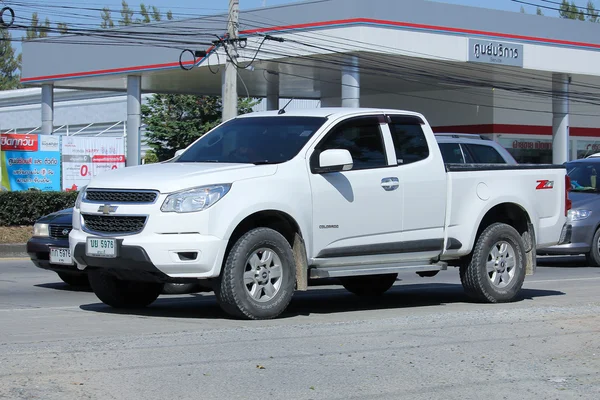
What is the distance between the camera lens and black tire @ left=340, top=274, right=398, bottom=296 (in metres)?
11.4

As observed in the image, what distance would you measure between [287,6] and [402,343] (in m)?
25.7

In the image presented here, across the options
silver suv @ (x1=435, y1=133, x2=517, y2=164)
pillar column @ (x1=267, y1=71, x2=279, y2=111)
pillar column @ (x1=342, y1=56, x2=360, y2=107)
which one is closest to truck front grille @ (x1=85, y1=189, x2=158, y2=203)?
silver suv @ (x1=435, y1=133, x2=517, y2=164)

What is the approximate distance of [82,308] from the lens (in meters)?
10.1

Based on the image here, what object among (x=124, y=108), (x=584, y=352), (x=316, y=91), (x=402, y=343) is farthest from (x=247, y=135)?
(x=124, y=108)

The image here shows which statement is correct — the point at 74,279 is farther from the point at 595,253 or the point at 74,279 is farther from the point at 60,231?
the point at 595,253

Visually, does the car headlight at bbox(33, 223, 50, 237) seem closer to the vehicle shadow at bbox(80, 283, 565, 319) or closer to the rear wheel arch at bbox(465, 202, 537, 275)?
the vehicle shadow at bbox(80, 283, 565, 319)

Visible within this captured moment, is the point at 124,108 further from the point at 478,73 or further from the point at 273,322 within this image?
the point at 273,322

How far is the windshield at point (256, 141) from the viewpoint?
9.38 m

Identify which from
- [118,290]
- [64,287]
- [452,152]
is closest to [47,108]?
[64,287]

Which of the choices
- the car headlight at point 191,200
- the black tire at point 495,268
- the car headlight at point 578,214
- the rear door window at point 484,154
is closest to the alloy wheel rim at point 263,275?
the car headlight at point 191,200

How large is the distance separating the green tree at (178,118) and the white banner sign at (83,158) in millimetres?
18546

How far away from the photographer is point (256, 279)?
28.7ft

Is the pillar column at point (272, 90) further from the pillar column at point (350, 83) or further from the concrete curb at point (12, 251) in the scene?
the concrete curb at point (12, 251)

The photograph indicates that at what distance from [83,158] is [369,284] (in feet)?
62.7
